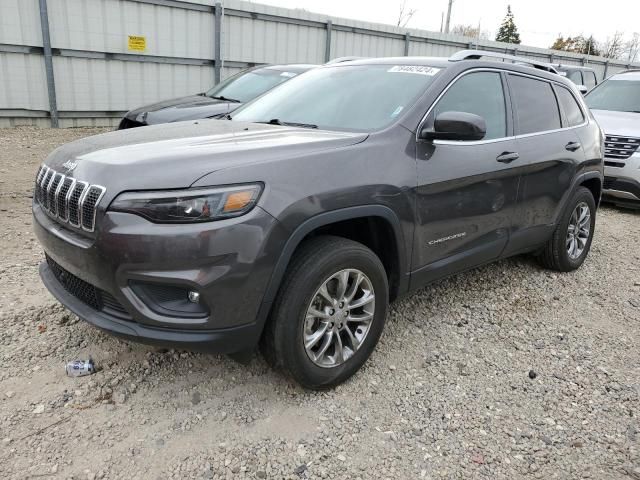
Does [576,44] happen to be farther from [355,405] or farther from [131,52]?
[355,405]

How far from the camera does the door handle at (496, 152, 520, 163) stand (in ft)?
11.8

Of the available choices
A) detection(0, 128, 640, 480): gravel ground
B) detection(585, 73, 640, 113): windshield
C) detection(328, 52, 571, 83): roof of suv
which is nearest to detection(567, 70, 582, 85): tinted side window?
detection(585, 73, 640, 113): windshield

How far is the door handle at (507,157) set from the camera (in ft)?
11.8

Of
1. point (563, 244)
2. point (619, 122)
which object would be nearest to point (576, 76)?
point (619, 122)

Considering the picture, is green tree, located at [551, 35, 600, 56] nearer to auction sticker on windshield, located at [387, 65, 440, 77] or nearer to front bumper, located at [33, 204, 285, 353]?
auction sticker on windshield, located at [387, 65, 440, 77]

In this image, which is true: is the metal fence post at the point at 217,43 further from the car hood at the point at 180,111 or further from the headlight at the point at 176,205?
the headlight at the point at 176,205

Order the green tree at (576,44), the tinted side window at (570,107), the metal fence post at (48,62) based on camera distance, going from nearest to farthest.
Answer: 1. the tinted side window at (570,107)
2. the metal fence post at (48,62)
3. the green tree at (576,44)

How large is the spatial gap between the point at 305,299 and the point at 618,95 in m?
8.19

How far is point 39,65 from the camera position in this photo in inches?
412

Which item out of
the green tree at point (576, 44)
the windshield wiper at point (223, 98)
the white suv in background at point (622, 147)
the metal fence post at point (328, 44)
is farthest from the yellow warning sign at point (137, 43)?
the green tree at point (576, 44)

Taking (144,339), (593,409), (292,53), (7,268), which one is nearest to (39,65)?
(292,53)

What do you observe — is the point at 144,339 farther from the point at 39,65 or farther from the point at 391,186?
the point at 39,65

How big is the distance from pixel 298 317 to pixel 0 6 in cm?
1031

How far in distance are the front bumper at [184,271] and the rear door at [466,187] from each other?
3.63 feet
